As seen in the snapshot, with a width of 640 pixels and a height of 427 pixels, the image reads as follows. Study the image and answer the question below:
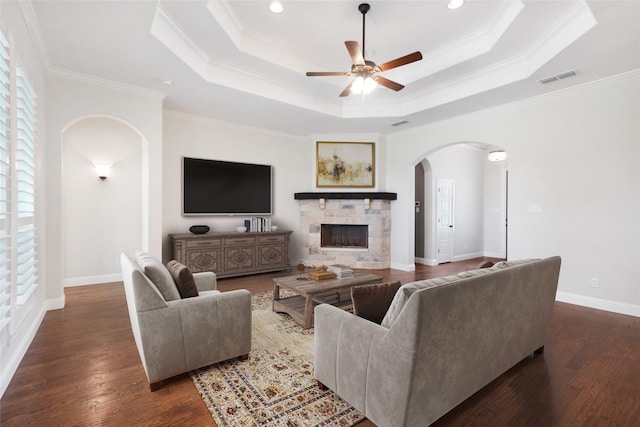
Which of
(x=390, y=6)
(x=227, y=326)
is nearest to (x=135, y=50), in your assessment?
(x=390, y=6)

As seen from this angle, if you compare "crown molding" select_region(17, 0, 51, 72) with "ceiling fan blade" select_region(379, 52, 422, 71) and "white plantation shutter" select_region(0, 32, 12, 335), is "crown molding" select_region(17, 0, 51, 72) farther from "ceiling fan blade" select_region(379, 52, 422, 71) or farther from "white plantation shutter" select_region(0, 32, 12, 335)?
"ceiling fan blade" select_region(379, 52, 422, 71)

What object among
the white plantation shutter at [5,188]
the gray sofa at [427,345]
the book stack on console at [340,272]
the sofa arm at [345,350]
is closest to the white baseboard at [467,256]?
the book stack on console at [340,272]

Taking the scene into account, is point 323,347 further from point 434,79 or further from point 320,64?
point 434,79

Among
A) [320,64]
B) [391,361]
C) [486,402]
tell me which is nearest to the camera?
[391,361]

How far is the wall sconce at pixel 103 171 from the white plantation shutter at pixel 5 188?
283cm

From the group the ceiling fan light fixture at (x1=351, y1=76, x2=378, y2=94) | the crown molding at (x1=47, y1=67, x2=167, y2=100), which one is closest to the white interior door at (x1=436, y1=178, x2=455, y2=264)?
the ceiling fan light fixture at (x1=351, y1=76, x2=378, y2=94)

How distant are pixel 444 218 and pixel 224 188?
17.0 ft

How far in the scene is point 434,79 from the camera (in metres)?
4.62

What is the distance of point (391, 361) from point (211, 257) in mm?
4259

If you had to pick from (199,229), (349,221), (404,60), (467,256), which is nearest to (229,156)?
(199,229)

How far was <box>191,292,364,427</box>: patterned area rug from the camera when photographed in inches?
72.5

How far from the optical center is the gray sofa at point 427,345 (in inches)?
59.7

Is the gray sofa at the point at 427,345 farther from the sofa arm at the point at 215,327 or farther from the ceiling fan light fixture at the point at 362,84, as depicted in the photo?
the ceiling fan light fixture at the point at 362,84

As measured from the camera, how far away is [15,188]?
7.91 ft
